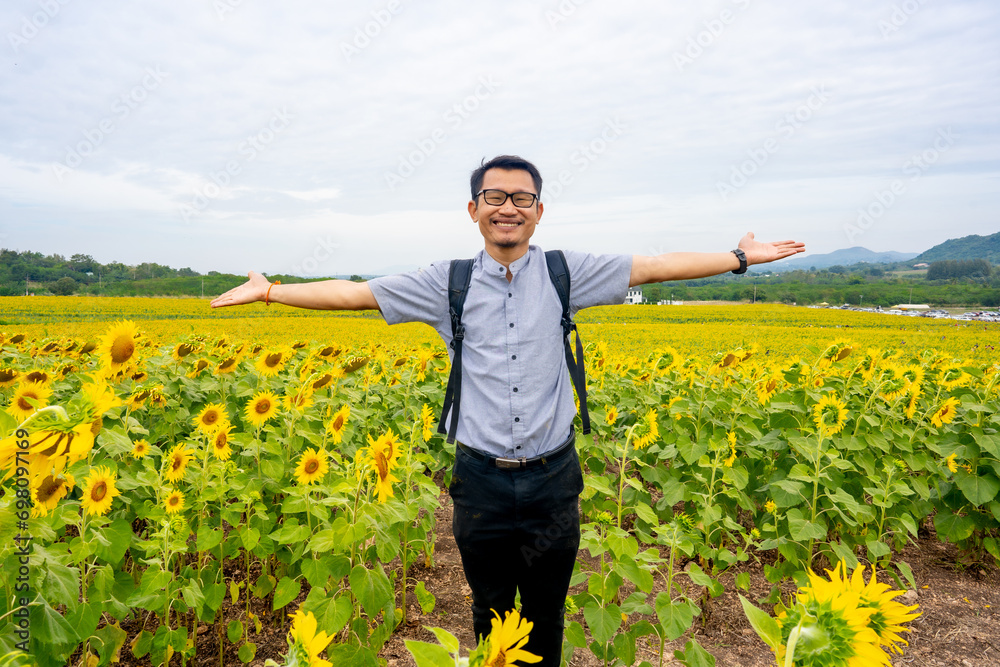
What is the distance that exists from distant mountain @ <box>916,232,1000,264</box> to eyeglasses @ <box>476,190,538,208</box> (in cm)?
15066

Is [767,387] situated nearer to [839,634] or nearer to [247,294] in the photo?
[247,294]

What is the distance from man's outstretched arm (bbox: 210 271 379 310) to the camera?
253cm

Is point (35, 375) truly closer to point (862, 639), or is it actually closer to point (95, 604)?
point (95, 604)

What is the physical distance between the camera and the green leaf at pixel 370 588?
7.33 feet

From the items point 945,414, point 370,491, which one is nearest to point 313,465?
point 370,491

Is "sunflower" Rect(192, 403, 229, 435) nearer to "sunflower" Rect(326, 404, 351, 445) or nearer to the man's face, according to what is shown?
"sunflower" Rect(326, 404, 351, 445)

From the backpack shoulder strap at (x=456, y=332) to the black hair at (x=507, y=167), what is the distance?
0.38m

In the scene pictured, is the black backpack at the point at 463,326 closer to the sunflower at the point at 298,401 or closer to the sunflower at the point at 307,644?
the sunflower at the point at 298,401

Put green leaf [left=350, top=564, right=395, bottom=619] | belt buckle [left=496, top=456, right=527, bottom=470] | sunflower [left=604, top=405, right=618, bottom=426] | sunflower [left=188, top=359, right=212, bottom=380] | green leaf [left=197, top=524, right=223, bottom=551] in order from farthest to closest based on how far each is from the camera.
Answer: sunflower [left=604, top=405, right=618, bottom=426] < sunflower [left=188, top=359, right=212, bottom=380] < green leaf [left=197, top=524, right=223, bottom=551] < belt buckle [left=496, top=456, right=527, bottom=470] < green leaf [left=350, top=564, right=395, bottom=619]

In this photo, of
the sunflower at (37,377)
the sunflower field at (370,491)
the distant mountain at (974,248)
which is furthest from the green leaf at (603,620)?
the distant mountain at (974,248)

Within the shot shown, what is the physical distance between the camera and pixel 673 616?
2.54m

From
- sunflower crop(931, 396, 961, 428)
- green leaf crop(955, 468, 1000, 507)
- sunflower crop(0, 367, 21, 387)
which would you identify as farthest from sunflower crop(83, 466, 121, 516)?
green leaf crop(955, 468, 1000, 507)

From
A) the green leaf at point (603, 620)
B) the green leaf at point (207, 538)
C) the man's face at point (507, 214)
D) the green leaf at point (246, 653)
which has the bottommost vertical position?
the green leaf at point (246, 653)

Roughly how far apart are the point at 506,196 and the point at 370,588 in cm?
175
